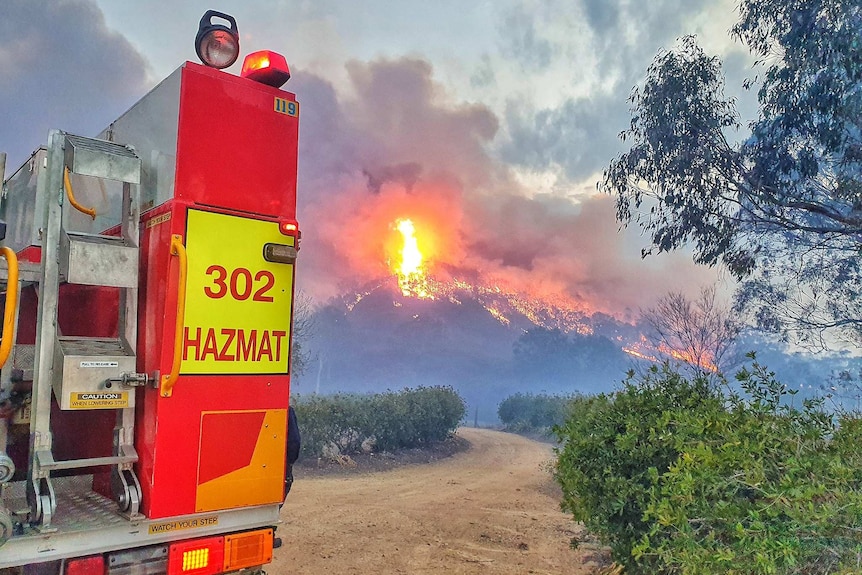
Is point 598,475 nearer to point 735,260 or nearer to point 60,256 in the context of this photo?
point 60,256

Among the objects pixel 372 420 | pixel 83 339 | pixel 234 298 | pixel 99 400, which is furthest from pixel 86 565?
pixel 372 420

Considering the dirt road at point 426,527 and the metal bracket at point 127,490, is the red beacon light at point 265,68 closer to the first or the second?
the metal bracket at point 127,490

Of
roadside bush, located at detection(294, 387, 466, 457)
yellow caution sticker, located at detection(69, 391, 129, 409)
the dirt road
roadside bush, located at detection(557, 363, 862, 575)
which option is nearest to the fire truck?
yellow caution sticker, located at detection(69, 391, 129, 409)

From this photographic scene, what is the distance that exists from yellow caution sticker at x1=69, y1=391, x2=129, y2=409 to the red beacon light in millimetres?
1892

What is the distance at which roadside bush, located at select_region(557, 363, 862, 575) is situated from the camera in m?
2.76

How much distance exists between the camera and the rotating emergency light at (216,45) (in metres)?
3.41

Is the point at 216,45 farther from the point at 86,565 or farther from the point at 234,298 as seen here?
the point at 86,565

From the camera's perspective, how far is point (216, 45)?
343cm

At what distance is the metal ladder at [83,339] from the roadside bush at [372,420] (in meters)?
11.0

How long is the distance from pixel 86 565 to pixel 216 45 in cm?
276

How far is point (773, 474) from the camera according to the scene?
326 cm

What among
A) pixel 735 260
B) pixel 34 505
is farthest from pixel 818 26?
pixel 34 505

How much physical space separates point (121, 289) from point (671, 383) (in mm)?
4078

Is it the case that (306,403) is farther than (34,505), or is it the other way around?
(306,403)
